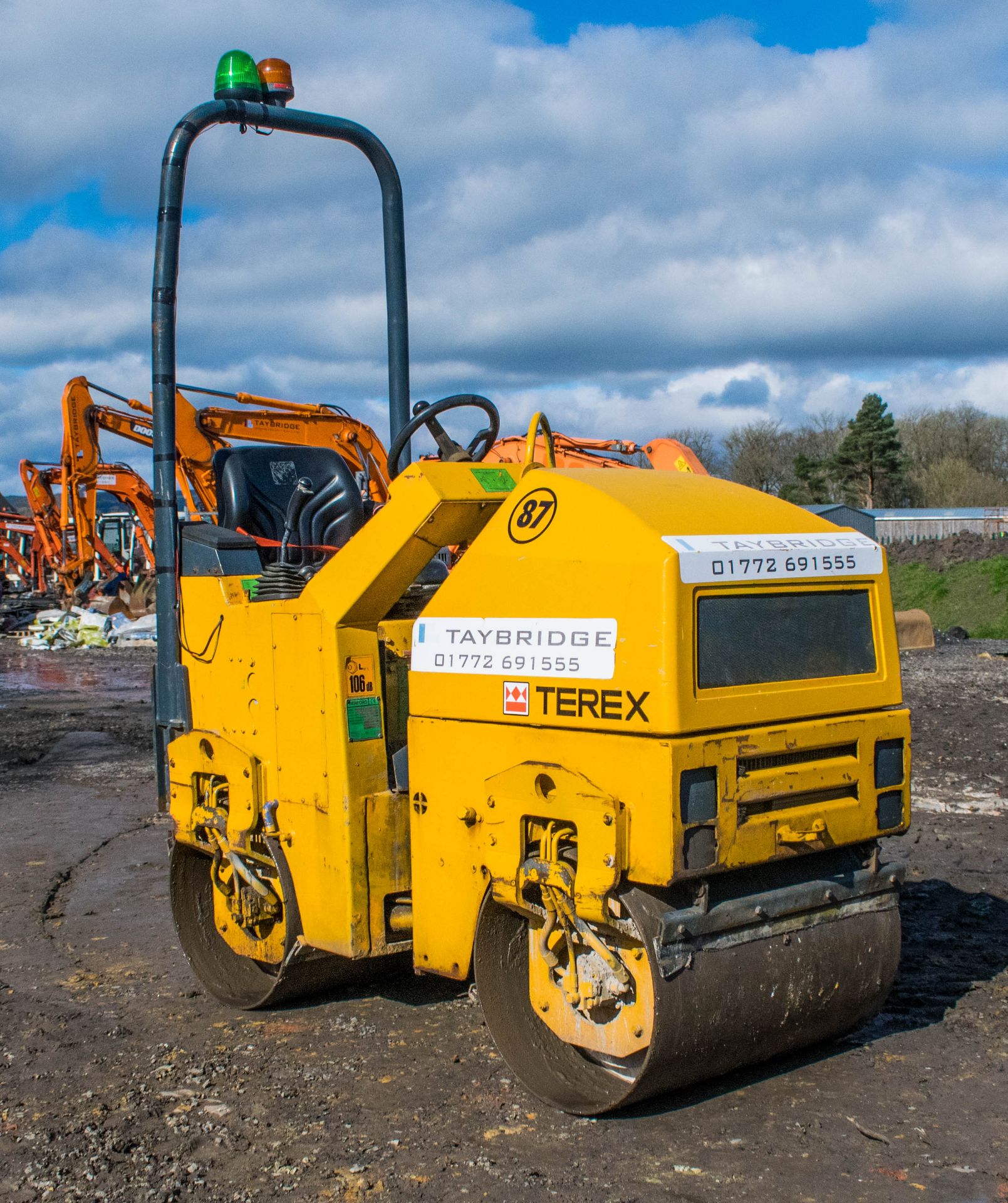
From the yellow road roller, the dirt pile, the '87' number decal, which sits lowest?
the dirt pile

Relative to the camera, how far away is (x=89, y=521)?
2186 cm

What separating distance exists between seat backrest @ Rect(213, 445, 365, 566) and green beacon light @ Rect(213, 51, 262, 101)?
1461 millimetres

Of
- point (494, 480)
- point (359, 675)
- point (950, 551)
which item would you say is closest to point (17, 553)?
Result: point (950, 551)

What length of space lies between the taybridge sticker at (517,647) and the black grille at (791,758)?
0.43m

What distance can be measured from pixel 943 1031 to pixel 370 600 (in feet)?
7.56

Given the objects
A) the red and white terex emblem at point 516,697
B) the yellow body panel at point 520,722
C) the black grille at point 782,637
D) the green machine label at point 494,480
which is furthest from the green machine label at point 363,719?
the black grille at point 782,637

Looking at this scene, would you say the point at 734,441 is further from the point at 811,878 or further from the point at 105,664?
the point at 811,878

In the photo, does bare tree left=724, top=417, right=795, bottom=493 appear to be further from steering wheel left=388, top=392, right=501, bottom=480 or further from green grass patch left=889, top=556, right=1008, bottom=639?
steering wheel left=388, top=392, right=501, bottom=480

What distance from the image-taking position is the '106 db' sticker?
3195mm

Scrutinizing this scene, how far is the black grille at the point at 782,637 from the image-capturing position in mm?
3227

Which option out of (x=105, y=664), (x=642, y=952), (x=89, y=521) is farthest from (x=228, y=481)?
(x=89, y=521)

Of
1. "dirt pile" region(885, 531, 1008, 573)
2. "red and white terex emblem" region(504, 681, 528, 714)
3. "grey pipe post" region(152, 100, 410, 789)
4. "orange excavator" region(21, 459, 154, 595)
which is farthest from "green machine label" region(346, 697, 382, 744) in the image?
"dirt pile" region(885, 531, 1008, 573)

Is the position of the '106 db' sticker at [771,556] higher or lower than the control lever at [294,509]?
lower

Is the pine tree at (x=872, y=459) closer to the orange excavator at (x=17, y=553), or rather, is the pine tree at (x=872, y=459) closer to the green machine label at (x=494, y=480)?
the orange excavator at (x=17, y=553)
